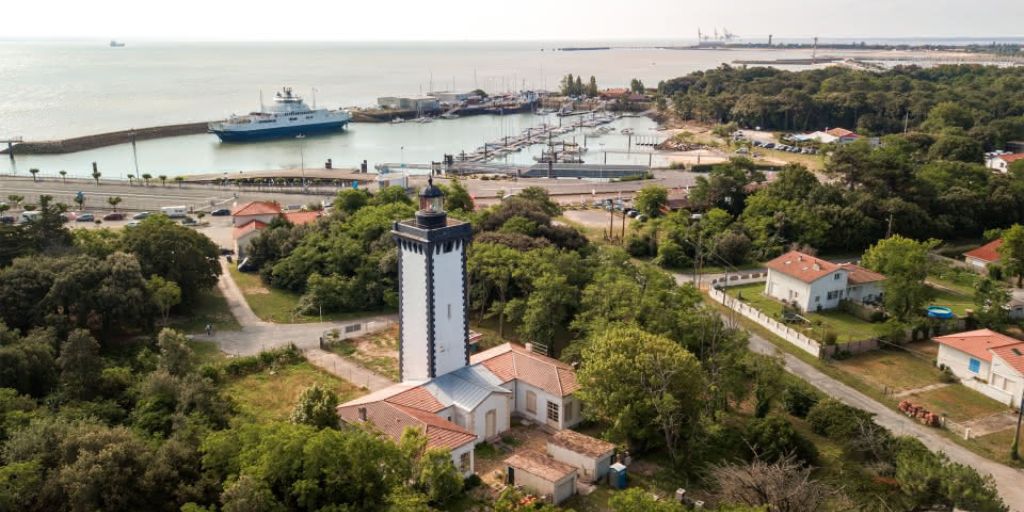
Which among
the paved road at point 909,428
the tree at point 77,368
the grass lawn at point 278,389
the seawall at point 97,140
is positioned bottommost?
the paved road at point 909,428

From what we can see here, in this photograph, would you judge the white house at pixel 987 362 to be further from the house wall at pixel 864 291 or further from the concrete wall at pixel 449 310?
the concrete wall at pixel 449 310

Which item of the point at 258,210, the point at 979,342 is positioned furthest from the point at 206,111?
the point at 979,342

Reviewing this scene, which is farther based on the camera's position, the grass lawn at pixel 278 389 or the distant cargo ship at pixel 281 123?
the distant cargo ship at pixel 281 123

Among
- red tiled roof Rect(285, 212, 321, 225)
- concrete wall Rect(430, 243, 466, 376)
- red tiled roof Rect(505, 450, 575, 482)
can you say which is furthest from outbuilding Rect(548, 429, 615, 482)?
red tiled roof Rect(285, 212, 321, 225)

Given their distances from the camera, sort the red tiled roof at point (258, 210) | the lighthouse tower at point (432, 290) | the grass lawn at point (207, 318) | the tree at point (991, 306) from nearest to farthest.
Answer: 1. the lighthouse tower at point (432, 290)
2. the grass lawn at point (207, 318)
3. the tree at point (991, 306)
4. the red tiled roof at point (258, 210)

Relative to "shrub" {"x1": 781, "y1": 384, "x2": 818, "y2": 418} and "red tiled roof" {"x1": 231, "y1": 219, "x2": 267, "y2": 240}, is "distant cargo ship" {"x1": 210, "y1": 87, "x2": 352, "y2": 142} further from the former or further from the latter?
"shrub" {"x1": 781, "y1": 384, "x2": 818, "y2": 418}

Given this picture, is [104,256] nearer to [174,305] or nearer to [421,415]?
[174,305]

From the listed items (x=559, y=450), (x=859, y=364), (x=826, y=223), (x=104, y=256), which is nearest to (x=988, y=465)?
(x=859, y=364)

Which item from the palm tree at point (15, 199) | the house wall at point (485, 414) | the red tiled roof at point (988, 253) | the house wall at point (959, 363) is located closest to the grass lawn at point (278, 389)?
the house wall at point (485, 414)
